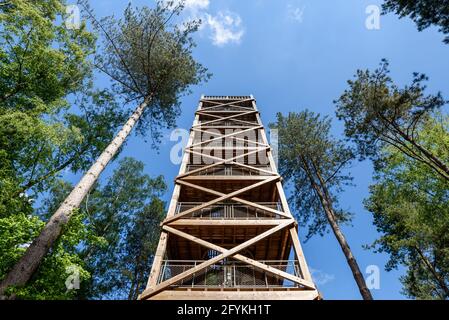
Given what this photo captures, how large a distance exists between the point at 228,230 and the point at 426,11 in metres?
10.1

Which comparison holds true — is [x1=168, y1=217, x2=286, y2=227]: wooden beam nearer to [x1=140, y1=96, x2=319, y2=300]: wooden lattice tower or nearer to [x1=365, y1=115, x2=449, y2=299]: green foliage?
[x1=140, y1=96, x2=319, y2=300]: wooden lattice tower

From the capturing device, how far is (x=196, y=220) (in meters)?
9.47

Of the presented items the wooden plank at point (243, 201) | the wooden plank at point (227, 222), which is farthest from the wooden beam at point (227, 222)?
the wooden plank at point (243, 201)

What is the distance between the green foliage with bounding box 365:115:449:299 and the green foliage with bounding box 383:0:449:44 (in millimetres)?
7044

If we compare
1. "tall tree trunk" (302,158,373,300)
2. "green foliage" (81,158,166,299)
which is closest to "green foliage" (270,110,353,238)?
"tall tree trunk" (302,158,373,300)

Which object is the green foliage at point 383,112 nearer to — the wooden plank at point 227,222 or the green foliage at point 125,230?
the wooden plank at point 227,222

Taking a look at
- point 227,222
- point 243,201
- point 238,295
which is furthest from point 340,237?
point 238,295

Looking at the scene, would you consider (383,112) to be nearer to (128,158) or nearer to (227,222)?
(227,222)

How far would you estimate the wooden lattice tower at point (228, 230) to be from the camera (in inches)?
283

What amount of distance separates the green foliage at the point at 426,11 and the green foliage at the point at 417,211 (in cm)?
704

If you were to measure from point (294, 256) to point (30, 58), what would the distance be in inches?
465

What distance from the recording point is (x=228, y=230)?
32.5ft
